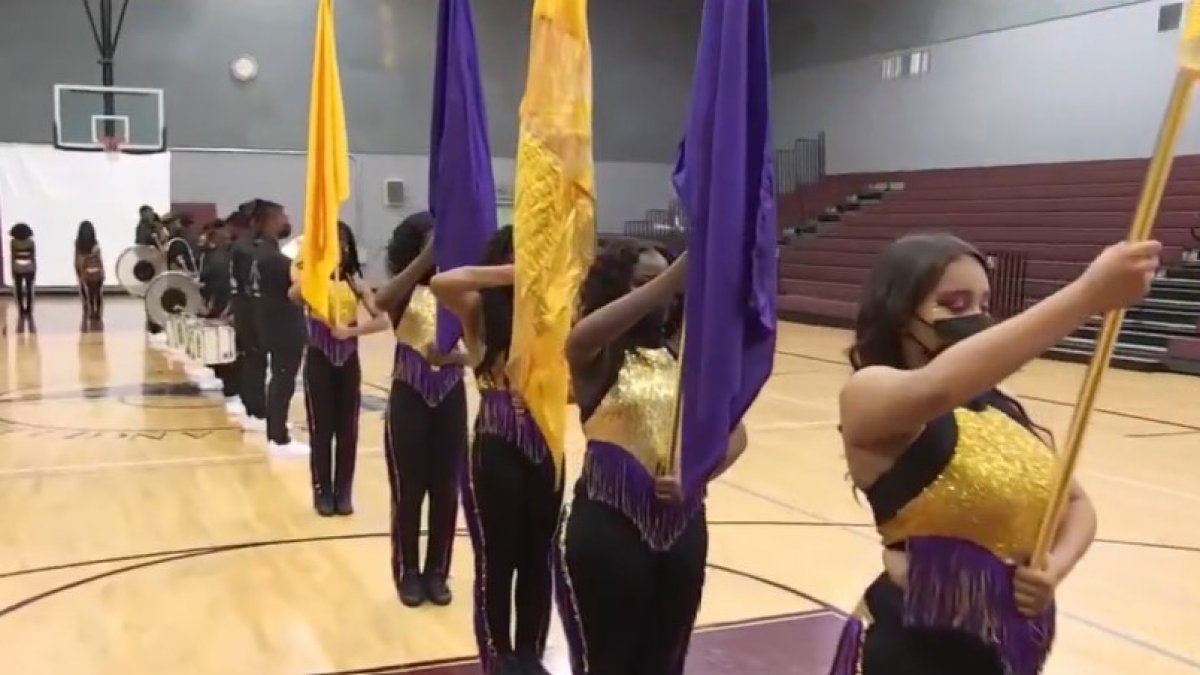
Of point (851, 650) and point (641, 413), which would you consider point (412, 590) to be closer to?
point (641, 413)

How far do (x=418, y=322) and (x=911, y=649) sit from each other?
9.19 feet

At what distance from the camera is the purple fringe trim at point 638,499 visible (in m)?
2.43

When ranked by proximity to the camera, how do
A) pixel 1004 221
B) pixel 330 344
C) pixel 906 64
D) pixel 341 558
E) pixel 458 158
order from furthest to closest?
1. pixel 906 64
2. pixel 1004 221
3. pixel 330 344
4. pixel 341 558
5. pixel 458 158

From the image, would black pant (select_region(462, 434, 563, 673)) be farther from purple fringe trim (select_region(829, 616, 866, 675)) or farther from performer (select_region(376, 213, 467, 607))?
purple fringe trim (select_region(829, 616, 866, 675))

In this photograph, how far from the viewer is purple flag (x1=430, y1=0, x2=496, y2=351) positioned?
3.57m

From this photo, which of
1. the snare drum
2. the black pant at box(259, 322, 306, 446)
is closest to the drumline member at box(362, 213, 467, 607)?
the black pant at box(259, 322, 306, 446)

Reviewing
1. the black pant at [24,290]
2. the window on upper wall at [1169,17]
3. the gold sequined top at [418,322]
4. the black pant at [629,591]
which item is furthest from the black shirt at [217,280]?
the window on upper wall at [1169,17]

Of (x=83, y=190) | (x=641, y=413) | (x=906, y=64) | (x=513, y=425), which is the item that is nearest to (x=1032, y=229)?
(x=906, y=64)

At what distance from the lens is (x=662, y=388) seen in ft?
8.29

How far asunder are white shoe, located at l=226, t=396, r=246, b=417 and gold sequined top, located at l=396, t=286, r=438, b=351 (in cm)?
479

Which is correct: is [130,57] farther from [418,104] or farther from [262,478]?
[262,478]

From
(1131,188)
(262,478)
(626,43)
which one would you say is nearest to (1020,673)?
(262,478)

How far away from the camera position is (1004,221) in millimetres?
16000

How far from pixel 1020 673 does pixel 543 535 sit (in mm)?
1636
